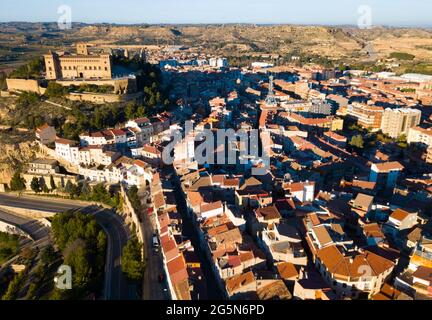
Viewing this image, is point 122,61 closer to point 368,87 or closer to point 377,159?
point 377,159

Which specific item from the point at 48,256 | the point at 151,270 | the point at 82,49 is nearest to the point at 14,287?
the point at 48,256

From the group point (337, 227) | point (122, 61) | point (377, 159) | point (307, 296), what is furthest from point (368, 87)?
point (307, 296)

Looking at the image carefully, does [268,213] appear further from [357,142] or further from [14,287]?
[357,142]

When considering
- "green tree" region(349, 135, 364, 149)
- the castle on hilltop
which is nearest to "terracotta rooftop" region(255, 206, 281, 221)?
"green tree" region(349, 135, 364, 149)

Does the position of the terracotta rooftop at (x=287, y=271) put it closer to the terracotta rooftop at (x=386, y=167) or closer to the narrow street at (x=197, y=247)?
the narrow street at (x=197, y=247)

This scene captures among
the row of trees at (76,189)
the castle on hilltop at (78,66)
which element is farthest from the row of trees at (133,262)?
the castle on hilltop at (78,66)

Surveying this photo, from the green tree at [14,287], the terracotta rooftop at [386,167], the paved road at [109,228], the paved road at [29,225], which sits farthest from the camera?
the terracotta rooftop at [386,167]

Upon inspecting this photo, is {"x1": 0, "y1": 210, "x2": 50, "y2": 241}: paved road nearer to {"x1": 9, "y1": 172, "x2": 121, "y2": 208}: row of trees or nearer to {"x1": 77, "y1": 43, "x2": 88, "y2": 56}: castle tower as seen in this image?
{"x1": 9, "y1": 172, "x2": 121, "y2": 208}: row of trees
